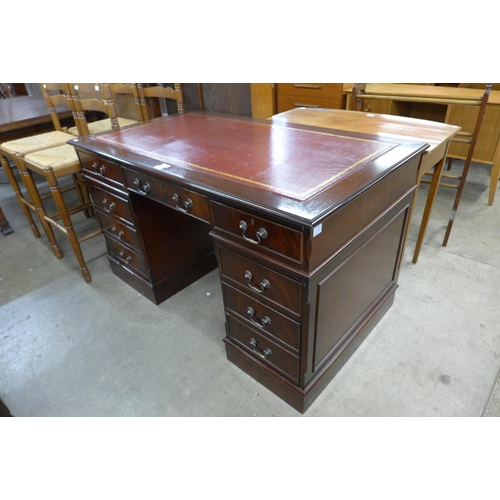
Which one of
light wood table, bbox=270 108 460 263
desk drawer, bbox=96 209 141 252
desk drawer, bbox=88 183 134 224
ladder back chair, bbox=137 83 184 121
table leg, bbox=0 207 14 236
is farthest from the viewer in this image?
table leg, bbox=0 207 14 236

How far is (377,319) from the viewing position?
1719 millimetres

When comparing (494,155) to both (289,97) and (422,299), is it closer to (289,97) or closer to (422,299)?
(422,299)

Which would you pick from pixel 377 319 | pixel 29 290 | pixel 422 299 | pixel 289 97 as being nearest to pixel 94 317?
pixel 29 290

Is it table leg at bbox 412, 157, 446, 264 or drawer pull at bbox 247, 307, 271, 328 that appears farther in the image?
table leg at bbox 412, 157, 446, 264

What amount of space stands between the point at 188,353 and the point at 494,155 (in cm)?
237

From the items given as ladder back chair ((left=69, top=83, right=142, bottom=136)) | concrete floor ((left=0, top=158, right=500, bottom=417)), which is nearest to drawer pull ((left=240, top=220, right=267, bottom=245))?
concrete floor ((left=0, top=158, right=500, bottom=417))

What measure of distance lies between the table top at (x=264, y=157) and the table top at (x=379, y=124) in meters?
0.20

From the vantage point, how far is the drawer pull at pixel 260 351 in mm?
1354

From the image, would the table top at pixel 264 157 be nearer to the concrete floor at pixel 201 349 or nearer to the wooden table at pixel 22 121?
the concrete floor at pixel 201 349

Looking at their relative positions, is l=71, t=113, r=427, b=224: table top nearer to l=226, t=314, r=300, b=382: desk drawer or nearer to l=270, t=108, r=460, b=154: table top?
l=270, t=108, r=460, b=154: table top

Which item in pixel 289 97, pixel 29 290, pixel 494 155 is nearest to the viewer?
pixel 29 290

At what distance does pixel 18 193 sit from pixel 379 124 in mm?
2209

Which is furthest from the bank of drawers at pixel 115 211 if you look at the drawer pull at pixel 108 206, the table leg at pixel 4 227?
the table leg at pixel 4 227

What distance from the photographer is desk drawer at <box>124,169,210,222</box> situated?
47.4 inches
